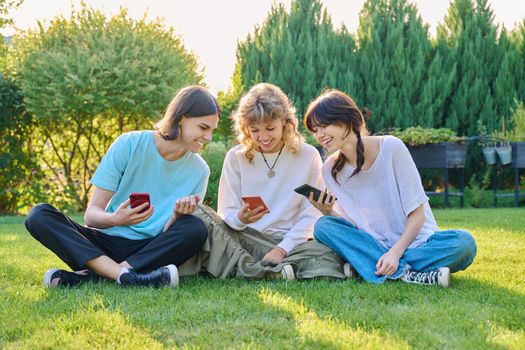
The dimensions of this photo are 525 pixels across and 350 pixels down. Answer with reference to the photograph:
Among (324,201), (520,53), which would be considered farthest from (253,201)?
(520,53)

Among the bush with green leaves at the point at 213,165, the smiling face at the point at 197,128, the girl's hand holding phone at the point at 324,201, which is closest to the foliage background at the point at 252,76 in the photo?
the bush with green leaves at the point at 213,165

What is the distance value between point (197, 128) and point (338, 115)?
0.80 m

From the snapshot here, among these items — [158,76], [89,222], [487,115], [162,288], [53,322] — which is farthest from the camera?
[487,115]

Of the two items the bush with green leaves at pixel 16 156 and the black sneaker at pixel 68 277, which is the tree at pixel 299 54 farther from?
the black sneaker at pixel 68 277

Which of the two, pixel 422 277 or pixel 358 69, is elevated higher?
pixel 358 69

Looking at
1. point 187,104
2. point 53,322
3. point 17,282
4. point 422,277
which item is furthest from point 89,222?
point 422,277

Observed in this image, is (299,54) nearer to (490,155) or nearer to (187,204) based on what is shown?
(490,155)

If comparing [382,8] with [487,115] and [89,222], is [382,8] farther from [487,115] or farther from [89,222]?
[89,222]

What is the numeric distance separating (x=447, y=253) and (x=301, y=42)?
956 cm

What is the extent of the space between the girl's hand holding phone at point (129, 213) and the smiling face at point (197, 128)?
0.50m

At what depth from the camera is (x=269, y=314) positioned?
114 inches

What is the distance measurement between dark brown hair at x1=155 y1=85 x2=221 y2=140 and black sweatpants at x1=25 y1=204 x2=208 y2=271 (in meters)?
0.53

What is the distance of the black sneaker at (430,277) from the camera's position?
3533mm

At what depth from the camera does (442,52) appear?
12.8m
